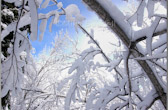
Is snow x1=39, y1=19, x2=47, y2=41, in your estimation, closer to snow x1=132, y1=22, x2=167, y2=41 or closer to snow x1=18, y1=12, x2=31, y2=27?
snow x1=18, y1=12, x2=31, y2=27

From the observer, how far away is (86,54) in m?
1.19

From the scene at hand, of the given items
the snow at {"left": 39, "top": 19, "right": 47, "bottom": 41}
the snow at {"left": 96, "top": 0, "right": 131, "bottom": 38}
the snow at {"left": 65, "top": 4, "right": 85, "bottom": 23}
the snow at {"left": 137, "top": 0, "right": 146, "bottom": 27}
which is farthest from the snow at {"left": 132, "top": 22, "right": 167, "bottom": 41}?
the snow at {"left": 39, "top": 19, "right": 47, "bottom": 41}

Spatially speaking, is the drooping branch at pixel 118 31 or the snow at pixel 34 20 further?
the drooping branch at pixel 118 31

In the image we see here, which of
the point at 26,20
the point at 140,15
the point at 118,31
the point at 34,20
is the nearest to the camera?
the point at 34,20

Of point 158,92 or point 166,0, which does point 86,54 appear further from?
point 166,0

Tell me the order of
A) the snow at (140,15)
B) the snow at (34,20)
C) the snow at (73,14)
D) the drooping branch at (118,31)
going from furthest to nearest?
the drooping branch at (118,31), the snow at (73,14), the snow at (140,15), the snow at (34,20)

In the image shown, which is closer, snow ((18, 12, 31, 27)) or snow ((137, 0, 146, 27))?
snow ((137, 0, 146, 27))

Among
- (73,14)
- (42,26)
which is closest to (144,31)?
(73,14)

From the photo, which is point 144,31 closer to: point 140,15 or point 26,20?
point 140,15

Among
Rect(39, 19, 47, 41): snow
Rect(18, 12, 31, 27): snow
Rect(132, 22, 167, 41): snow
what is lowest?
Rect(132, 22, 167, 41): snow

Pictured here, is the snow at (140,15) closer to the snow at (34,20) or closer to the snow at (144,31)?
the snow at (144,31)

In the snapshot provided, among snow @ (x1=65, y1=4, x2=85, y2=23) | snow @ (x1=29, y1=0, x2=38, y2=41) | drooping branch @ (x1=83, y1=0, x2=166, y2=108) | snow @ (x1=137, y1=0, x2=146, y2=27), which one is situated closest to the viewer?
snow @ (x1=29, y1=0, x2=38, y2=41)

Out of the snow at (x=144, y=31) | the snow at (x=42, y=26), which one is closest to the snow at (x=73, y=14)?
the snow at (x=42, y=26)

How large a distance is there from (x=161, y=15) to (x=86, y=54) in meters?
0.62
